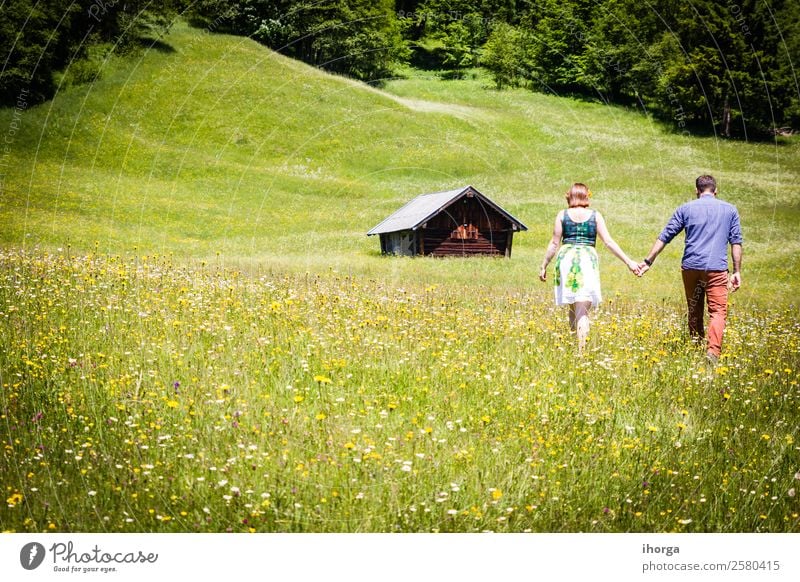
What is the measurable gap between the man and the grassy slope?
11.9 ft

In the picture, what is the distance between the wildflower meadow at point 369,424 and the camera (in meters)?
5.47

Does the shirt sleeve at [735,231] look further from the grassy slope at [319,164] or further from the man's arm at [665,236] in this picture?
the grassy slope at [319,164]

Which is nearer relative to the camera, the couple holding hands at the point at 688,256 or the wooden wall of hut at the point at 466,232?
the couple holding hands at the point at 688,256

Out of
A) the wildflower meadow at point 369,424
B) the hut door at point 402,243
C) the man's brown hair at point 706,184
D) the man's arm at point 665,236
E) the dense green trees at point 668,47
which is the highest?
the dense green trees at point 668,47

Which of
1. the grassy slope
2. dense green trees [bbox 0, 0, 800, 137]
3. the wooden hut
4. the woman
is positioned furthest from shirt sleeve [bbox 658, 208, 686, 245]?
the wooden hut

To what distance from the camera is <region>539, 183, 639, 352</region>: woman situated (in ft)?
31.4

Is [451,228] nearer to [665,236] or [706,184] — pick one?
[665,236]

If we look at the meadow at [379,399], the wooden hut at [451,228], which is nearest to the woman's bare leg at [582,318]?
the meadow at [379,399]

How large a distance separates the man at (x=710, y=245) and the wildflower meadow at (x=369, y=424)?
1.64ft

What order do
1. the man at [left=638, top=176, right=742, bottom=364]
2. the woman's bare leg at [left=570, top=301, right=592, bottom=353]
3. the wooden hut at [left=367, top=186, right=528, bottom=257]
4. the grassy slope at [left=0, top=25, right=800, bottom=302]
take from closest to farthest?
the man at [left=638, top=176, right=742, bottom=364], the woman's bare leg at [left=570, top=301, right=592, bottom=353], the wooden hut at [left=367, top=186, right=528, bottom=257], the grassy slope at [left=0, top=25, right=800, bottom=302]

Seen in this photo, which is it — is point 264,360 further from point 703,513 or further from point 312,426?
point 703,513

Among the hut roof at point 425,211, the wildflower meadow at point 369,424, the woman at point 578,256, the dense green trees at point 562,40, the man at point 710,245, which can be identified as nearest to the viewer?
the wildflower meadow at point 369,424

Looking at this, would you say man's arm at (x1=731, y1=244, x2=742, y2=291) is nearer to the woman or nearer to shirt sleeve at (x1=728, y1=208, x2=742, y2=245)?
shirt sleeve at (x1=728, y1=208, x2=742, y2=245)

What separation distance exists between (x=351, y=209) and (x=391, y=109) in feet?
39.1
